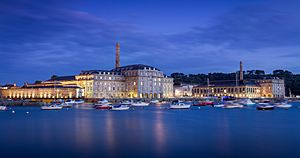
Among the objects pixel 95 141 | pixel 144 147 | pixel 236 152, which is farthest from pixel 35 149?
pixel 236 152

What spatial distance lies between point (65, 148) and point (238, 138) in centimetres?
1593

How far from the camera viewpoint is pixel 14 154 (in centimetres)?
2853

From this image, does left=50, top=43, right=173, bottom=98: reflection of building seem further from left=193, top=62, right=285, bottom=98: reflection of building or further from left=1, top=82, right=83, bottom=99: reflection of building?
left=193, top=62, right=285, bottom=98: reflection of building

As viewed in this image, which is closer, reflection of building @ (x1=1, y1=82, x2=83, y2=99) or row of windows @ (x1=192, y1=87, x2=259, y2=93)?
reflection of building @ (x1=1, y1=82, x2=83, y2=99)

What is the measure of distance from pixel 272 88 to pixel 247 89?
14.8 metres

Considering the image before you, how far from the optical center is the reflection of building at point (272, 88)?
19035cm

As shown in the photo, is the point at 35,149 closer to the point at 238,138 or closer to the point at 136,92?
the point at 238,138

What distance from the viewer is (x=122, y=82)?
154 metres

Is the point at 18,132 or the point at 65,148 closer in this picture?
the point at 65,148

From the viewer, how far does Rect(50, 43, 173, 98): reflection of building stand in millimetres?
146250

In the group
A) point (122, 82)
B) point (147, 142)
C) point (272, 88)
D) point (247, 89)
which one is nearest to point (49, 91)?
point (122, 82)

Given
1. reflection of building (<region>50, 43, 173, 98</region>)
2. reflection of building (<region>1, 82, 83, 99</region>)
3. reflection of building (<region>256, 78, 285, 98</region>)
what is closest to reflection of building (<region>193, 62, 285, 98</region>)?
reflection of building (<region>256, 78, 285, 98</region>)

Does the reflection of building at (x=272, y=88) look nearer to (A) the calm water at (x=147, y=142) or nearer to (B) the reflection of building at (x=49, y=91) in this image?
(B) the reflection of building at (x=49, y=91)

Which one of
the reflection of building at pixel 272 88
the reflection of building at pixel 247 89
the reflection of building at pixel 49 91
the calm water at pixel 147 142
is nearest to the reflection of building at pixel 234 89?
the reflection of building at pixel 247 89
